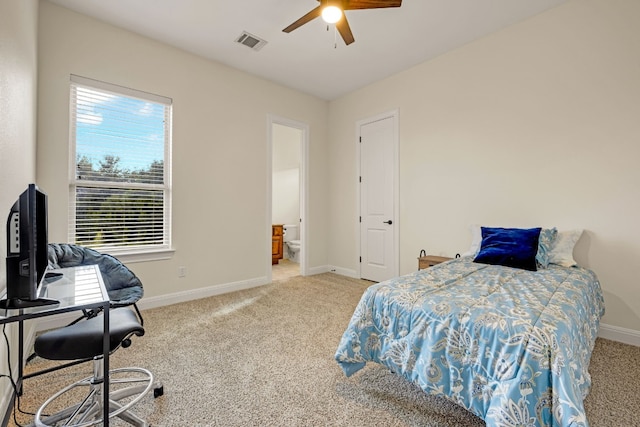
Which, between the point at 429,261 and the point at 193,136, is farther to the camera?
the point at 193,136

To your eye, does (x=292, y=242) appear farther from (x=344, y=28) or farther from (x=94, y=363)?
(x=94, y=363)

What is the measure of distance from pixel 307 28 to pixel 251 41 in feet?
2.18

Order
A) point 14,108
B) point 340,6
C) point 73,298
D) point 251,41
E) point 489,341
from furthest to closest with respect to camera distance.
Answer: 1. point 251,41
2. point 340,6
3. point 14,108
4. point 489,341
5. point 73,298

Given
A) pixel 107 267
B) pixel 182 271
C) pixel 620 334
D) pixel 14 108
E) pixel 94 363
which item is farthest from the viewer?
pixel 182 271

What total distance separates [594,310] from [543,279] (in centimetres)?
41

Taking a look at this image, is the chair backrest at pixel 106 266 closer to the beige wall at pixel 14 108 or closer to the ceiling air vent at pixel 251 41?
the beige wall at pixel 14 108

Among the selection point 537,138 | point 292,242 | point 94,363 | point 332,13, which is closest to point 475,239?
point 537,138

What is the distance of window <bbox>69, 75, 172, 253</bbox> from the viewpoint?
2.83 metres

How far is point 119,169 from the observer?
3047 mm

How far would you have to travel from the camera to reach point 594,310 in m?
2.03

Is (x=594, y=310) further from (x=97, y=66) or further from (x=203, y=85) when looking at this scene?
(x=97, y=66)

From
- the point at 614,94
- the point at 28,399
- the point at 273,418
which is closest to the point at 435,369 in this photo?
the point at 273,418

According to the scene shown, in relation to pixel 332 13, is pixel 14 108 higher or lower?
lower

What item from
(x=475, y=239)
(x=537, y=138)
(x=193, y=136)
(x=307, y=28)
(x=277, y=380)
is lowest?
(x=277, y=380)
